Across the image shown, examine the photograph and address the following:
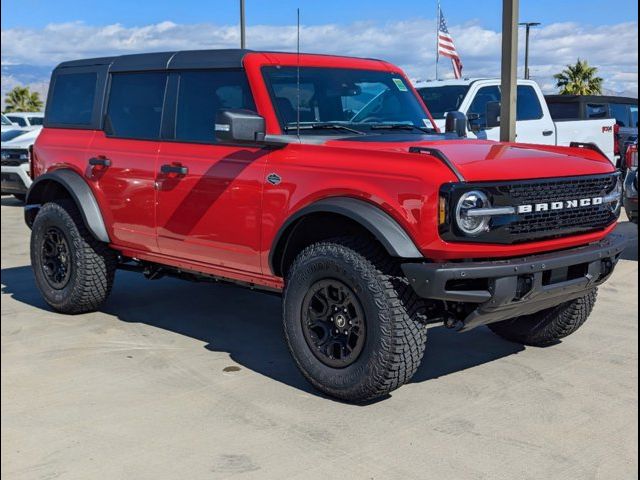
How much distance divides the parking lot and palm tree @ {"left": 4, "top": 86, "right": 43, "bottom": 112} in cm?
5065

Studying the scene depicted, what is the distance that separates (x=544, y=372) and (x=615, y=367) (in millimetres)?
464

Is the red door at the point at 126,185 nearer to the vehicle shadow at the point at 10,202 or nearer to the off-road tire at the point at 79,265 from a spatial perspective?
the off-road tire at the point at 79,265

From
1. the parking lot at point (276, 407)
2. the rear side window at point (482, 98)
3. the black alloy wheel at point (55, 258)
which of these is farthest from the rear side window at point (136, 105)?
the rear side window at point (482, 98)

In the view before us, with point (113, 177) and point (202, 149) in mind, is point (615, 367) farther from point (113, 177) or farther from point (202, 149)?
point (113, 177)

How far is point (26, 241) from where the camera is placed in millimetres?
10109

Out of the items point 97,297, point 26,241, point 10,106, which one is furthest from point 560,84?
point 97,297

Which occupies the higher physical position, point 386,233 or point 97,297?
point 386,233

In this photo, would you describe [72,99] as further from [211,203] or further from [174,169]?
[211,203]

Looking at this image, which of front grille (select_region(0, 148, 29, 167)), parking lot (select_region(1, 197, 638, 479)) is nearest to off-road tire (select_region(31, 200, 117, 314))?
parking lot (select_region(1, 197, 638, 479))

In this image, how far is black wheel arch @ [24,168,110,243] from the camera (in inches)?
226

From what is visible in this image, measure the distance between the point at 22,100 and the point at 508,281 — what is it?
5442 centimetres

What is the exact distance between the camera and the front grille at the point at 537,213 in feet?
12.6

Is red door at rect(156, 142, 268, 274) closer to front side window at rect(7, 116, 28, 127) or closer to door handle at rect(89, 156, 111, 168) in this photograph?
door handle at rect(89, 156, 111, 168)

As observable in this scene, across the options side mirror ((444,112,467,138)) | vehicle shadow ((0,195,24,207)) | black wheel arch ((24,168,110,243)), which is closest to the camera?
side mirror ((444,112,467,138))
